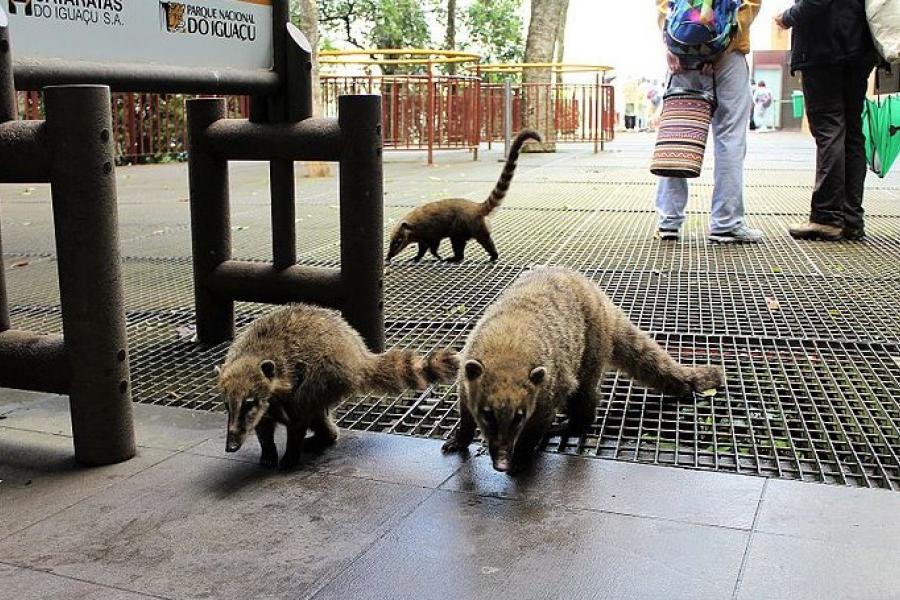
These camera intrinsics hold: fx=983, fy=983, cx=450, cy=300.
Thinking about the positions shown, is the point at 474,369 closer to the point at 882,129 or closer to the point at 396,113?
the point at 882,129

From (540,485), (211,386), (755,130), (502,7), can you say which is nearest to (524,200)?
(211,386)

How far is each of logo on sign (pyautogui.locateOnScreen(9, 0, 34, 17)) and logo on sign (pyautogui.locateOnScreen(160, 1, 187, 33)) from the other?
67 centimetres

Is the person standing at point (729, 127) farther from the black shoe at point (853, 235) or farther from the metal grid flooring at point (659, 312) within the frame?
the black shoe at point (853, 235)

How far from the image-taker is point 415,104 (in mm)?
17953

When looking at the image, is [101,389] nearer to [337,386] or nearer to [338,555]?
[337,386]

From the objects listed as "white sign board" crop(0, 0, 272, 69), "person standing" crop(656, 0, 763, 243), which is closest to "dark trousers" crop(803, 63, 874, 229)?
"person standing" crop(656, 0, 763, 243)

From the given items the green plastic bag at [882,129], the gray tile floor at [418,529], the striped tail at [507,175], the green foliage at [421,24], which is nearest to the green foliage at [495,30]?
the green foliage at [421,24]

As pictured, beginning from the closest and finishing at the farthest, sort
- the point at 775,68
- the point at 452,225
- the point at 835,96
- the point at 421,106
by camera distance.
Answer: the point at 452,225
the point at 835,96
the point at 421,106
the point at 775,68

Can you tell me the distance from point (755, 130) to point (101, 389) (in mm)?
37746

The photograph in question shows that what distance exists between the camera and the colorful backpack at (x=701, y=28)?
23.2 ft

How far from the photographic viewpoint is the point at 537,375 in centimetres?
316

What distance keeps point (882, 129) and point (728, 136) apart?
1307 mm

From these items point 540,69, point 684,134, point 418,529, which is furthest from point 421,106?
point 418,529

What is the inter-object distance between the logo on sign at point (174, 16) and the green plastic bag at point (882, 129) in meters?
5.75
